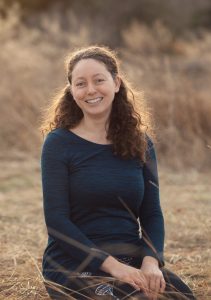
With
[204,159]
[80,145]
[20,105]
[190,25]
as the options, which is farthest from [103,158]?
[190,25]

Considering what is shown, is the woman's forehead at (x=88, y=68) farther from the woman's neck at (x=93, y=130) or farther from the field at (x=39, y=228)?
the field at (x=39, y=228)

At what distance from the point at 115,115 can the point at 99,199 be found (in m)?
0.45

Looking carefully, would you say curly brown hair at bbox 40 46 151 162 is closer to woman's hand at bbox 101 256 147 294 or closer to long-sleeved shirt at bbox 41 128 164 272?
long-sleeved shirt at bbox 41 128 164 272

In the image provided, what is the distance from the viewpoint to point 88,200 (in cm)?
276

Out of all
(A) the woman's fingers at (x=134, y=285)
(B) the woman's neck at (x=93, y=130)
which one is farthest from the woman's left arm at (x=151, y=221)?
(B) the woman's neck at (x=93, y=130)

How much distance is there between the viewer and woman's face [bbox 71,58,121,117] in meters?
2.85

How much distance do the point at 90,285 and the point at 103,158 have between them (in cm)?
55

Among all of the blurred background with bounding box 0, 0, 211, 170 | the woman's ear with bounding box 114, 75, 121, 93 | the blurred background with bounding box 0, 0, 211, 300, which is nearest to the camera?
the woman's ear with bounding box 114, 75, 121, 93

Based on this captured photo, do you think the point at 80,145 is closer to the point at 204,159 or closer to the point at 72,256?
the point at 72,256

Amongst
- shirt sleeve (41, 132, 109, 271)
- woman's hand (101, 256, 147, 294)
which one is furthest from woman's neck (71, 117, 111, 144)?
woman's hand (101, 256, 147, 294)

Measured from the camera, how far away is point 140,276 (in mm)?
2604

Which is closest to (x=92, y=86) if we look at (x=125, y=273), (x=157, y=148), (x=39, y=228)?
(x=125, y=273)

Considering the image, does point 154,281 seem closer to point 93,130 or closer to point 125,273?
point 125,273

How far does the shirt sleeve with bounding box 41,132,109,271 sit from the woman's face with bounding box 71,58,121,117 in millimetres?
197
